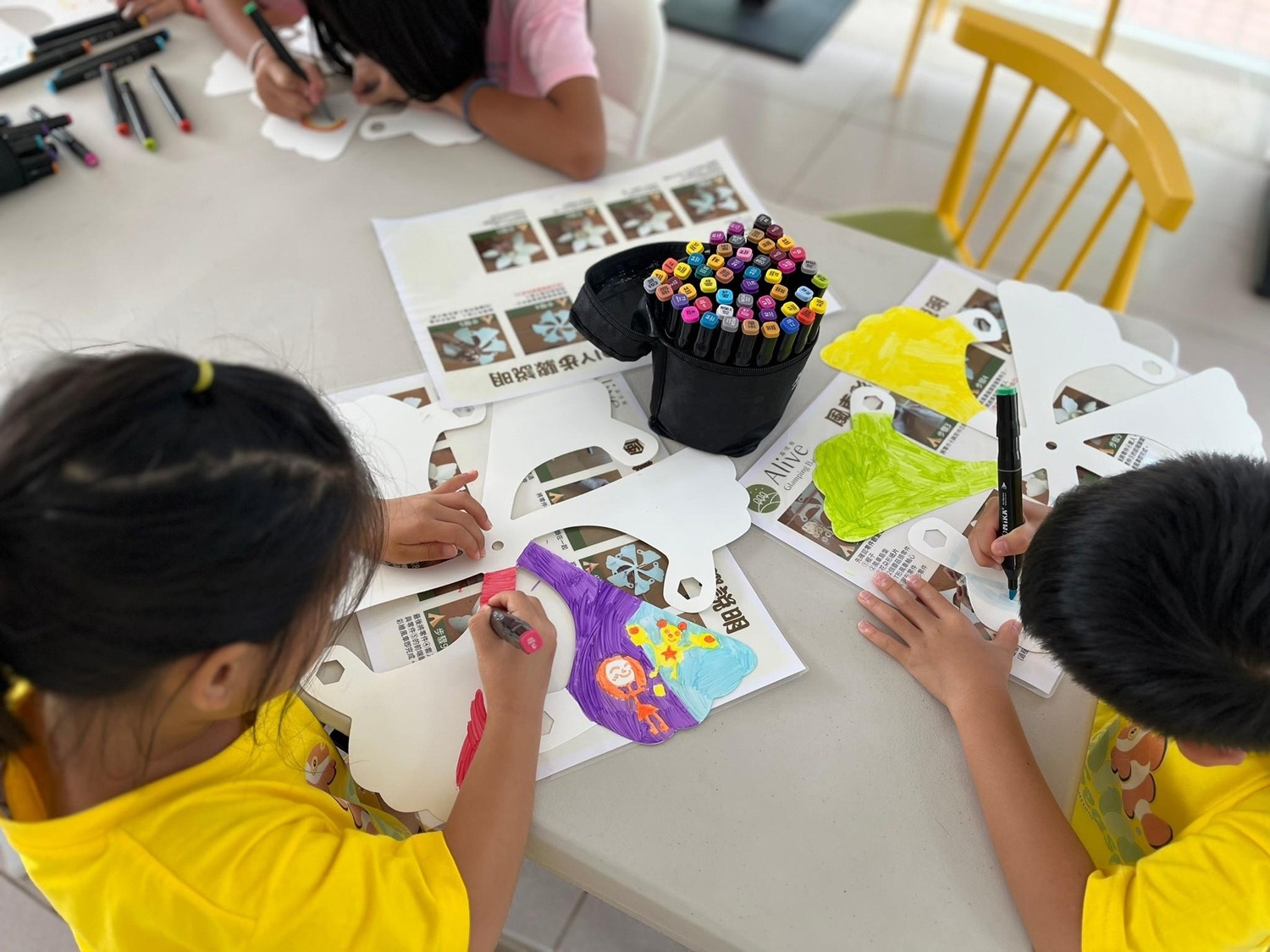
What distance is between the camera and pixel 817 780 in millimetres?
634

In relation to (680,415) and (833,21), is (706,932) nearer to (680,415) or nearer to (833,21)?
(680,415)

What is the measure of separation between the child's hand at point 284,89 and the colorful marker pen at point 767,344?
0.73 metres

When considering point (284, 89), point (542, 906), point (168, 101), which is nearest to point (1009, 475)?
point (542, 906)

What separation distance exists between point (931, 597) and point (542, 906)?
0.69m

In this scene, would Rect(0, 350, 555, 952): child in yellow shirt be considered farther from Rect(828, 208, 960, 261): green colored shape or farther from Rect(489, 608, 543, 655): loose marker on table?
Rect(828, 208, 960, 261): green colored shape

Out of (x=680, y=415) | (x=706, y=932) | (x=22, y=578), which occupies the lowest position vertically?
(x=706, y=932)

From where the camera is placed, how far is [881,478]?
0.81 metres

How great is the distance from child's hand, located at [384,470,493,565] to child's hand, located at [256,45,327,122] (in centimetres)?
63

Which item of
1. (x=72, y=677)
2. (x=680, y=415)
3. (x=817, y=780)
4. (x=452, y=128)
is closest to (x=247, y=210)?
(x=452, y=128)

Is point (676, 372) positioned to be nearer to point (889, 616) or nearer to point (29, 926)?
point (889, 616)

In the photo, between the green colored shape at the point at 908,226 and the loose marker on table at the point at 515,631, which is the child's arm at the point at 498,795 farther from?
the green colored shape at the point at 908,226

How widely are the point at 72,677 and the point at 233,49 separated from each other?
99 cm

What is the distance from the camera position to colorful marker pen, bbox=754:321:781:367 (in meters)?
→ 0.69

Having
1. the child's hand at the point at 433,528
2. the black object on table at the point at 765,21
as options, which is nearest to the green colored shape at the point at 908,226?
the child's hand at the point at 433,528
